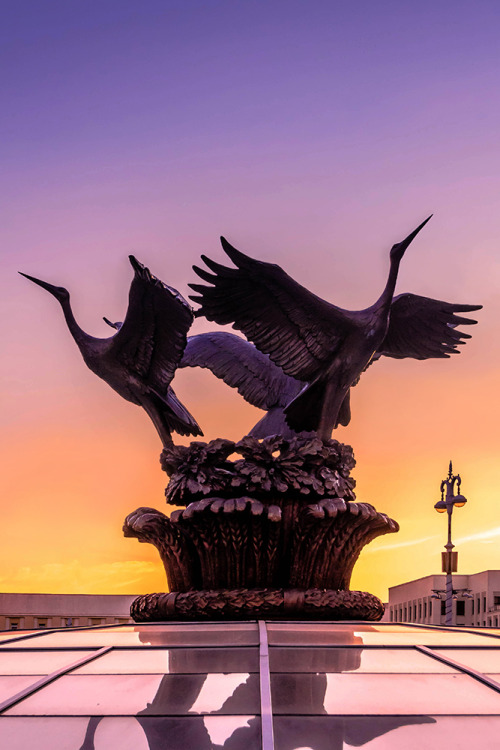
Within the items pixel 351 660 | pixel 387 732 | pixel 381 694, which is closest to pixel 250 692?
pixel 381 694

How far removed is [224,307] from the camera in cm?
1030

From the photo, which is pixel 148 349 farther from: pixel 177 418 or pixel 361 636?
pixel 361 636

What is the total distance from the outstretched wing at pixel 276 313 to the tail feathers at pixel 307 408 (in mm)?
180

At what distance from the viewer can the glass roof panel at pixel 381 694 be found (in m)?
4.77

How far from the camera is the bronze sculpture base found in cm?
877

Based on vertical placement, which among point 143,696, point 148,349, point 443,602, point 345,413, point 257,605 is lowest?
point 443,602

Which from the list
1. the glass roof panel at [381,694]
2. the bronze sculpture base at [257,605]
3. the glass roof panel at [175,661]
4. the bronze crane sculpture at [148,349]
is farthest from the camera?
the bronze crane sculpture at [148,349]

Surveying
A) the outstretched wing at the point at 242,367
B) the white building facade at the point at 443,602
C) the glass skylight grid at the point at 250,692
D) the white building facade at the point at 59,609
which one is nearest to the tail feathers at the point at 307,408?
the outstretched wing at the point at 242,367

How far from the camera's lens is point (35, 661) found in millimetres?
6012

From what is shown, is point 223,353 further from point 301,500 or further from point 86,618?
point 86,618

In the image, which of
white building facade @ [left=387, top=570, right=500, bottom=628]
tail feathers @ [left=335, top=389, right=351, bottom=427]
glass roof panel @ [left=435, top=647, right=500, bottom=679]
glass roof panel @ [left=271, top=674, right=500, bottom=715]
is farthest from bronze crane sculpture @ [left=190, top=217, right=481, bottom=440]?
white building facade @ [left=387, top=570, right=500, bottom=628]

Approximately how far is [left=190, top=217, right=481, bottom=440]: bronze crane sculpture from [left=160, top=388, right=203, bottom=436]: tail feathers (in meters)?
1.34

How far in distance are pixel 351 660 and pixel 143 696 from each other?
1504 millimetres

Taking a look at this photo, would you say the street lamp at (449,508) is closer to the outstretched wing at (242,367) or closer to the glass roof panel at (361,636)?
the outstretched wing at (242,367)
